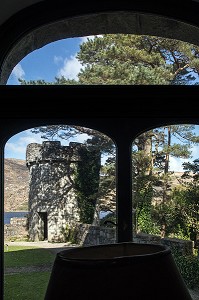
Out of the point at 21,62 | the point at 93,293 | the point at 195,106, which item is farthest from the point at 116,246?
the point at 21,62

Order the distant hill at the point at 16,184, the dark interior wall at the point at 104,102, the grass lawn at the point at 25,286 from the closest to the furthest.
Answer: the dark interior wall at the point at 104,102 → the grass lawn at the point at 25,286 → the distant hill at the point at 16,184

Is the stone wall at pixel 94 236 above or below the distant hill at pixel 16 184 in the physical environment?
below

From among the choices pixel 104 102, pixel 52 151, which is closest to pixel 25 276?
pixel 52 151

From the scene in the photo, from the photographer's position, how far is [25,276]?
2.68 metres

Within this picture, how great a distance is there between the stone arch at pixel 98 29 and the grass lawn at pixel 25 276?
1.20 meters

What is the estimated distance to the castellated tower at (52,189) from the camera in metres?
2.76

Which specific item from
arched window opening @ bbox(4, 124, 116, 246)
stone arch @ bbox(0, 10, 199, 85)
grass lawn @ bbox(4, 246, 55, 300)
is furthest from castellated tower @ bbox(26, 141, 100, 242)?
stone arch @ bbox(0, 10, 199, 85)

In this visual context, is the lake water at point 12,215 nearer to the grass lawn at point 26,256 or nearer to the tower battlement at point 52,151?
the grass lawn at point 26,256

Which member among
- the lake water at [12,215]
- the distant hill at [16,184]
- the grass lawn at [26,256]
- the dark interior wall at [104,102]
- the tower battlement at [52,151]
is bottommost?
the grass lawn at [26,256]

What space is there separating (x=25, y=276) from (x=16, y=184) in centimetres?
63

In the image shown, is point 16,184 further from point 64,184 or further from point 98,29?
point 98,29

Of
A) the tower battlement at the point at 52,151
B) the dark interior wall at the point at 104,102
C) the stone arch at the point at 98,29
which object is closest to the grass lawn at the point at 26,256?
the dark interior wall at the point at 104,102

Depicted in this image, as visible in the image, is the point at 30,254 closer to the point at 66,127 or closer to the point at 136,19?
the point at 66,127

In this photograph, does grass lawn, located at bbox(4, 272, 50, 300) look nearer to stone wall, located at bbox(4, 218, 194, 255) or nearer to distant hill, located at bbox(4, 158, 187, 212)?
stone wall, located at bbox(4, 218, 194, 255)
